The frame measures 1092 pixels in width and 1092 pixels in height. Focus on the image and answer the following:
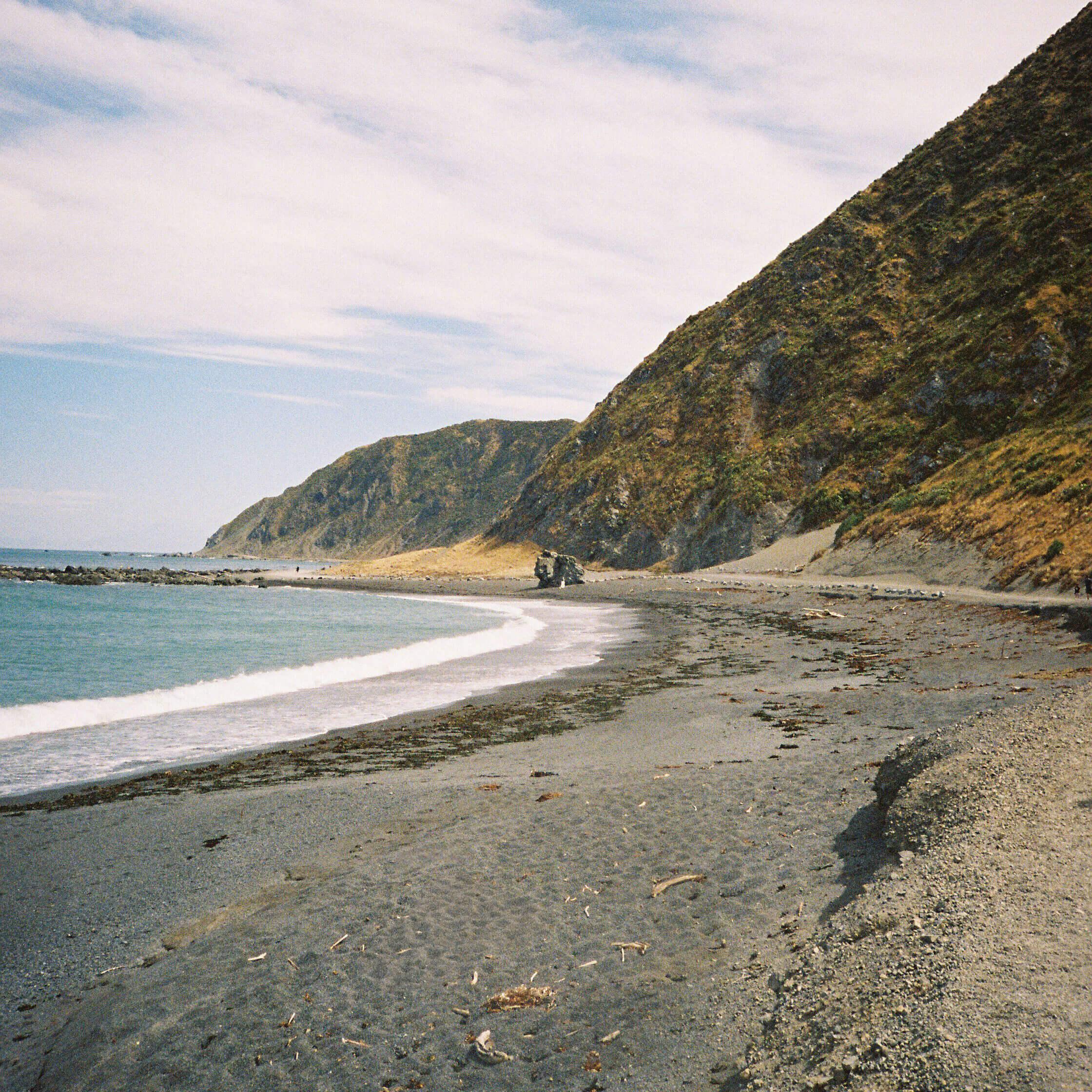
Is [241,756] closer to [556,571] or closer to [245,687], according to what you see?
[245,687]

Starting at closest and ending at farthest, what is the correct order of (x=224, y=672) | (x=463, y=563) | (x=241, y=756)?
(x=241, y=756)
(x=224, y=672)
(x=463, y=563)

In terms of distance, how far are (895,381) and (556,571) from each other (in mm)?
37081

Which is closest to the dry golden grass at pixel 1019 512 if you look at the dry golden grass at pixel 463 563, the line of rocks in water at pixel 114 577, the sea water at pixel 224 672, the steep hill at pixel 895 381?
the steep hill at pixel 895 381

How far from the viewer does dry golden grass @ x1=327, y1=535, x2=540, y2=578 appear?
305 ft

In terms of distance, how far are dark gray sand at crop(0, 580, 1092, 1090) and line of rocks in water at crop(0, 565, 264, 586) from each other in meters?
82.9

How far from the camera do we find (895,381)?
6994 cm

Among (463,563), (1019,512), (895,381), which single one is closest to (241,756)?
(1019,512)

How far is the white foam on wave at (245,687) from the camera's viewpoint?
15.2 m

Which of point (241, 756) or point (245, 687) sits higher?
point (241, 756)

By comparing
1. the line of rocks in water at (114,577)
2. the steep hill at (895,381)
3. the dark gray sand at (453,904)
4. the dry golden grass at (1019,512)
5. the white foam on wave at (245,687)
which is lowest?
the white foam on wave at (245,687)

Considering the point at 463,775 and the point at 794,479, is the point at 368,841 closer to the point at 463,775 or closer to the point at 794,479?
the point at 463,775

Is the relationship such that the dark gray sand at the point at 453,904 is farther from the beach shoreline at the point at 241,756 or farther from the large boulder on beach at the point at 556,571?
the large boulder on beach at the point at 556,571

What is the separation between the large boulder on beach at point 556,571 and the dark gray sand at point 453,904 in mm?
53782

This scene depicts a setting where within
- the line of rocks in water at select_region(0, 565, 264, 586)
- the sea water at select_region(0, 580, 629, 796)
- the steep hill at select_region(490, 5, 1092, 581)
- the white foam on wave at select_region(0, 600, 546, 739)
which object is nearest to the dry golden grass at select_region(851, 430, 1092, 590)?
the steep hill at select_region(490, 5, 1092, 581)
